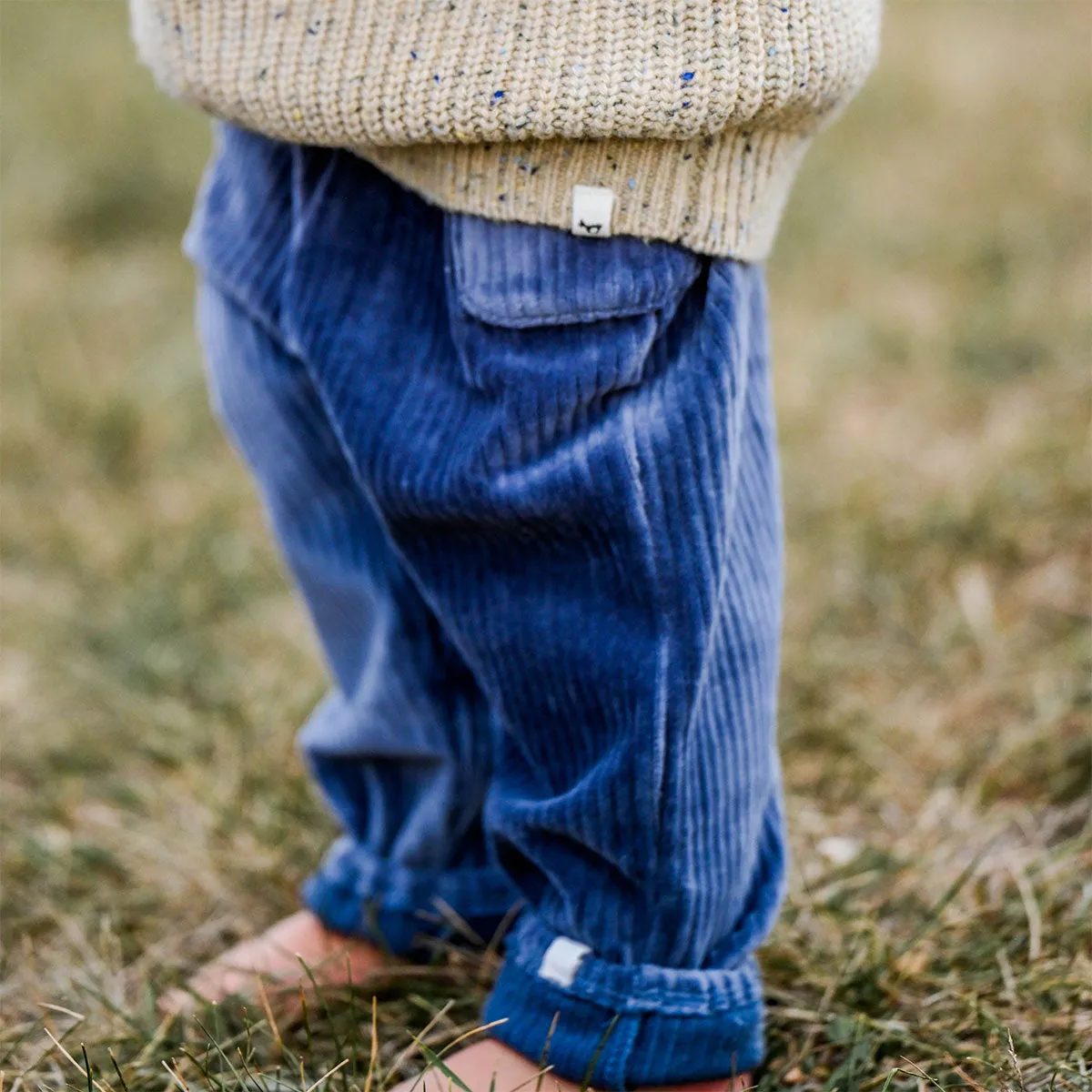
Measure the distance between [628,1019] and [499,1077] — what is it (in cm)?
10

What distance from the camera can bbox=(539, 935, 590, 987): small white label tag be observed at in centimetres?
87

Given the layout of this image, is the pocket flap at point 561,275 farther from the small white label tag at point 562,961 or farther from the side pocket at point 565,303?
the small white label tag at point 562,961

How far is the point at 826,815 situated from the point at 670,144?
30.8 inches

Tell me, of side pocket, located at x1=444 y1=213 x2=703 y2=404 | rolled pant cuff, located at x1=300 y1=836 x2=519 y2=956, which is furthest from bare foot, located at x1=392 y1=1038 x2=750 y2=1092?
side pocket, located at x1=444 y1=213 x2=703 y2=404

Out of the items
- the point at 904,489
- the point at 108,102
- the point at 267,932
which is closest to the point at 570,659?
the point at 267,932

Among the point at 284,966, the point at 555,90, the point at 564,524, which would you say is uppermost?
the point at 555,90

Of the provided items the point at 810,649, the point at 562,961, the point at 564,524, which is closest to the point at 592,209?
the point at 564,524

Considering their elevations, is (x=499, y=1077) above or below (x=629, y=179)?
below

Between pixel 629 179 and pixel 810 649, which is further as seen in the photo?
pixel 810 649

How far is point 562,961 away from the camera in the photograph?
2.86 ft

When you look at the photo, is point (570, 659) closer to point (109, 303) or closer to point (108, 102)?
point (109, 303)

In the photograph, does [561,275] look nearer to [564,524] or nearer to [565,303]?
[565,303]

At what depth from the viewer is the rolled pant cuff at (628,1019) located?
0.84 m

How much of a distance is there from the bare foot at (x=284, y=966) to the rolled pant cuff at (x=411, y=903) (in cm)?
2
